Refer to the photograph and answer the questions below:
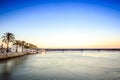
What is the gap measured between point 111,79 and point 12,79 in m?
14.1

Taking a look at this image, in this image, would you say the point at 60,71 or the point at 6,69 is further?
the point at 6,69

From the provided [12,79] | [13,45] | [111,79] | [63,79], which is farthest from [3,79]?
[13,45]

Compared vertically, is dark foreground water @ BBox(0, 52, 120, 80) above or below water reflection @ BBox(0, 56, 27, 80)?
below

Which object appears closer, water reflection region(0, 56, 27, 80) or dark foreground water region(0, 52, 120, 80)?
dark foreground water region(0, 52, 120, 80)

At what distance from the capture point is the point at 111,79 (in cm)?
1953

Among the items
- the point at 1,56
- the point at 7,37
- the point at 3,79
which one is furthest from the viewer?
the point at 7,37

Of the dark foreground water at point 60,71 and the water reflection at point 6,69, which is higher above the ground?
the water reflection at point 6,69

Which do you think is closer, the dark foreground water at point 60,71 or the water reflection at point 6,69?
the dark foreground water at point 60,71

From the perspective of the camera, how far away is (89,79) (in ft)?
65.1

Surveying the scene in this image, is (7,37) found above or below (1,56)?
above

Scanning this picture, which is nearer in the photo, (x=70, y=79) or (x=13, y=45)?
(x=70, y=79)

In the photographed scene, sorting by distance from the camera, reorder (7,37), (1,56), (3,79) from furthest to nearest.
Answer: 1. (7,37)
2. (1,56)
3. (3,79)

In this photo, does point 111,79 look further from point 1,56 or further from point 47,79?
point 1,56

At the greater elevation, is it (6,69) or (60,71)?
(6,69)
